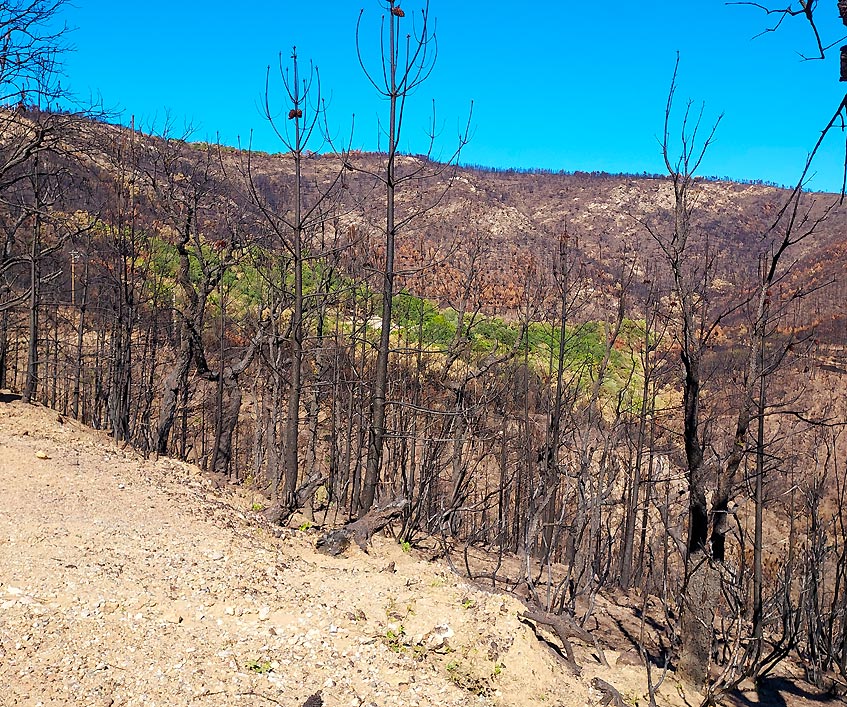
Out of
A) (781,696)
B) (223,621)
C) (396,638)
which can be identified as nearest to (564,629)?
(396,638)

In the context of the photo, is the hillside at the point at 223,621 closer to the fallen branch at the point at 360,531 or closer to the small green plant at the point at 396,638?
the small green plant at the point at 396,638

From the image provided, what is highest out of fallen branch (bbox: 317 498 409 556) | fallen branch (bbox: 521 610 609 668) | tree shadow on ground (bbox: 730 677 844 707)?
fallen branch (bbox: 317 498 409 556)

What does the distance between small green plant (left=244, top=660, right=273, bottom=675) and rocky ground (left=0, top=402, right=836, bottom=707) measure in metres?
0.01

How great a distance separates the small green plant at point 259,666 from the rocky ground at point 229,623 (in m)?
0.01

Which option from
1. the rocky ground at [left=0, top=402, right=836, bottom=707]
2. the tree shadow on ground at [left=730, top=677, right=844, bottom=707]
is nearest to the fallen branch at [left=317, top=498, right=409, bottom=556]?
the rocky ground at [left=0, top=402, right=836, bottom=707]

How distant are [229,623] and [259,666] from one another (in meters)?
0.59

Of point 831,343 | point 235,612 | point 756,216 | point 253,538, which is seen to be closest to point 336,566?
point 253,538

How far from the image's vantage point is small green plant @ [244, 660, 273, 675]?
164 inches

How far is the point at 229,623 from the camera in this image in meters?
4.68

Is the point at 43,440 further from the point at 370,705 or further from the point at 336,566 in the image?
the point at 370,705

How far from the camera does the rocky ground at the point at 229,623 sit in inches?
154

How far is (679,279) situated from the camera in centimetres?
590

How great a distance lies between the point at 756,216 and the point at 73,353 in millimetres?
83129

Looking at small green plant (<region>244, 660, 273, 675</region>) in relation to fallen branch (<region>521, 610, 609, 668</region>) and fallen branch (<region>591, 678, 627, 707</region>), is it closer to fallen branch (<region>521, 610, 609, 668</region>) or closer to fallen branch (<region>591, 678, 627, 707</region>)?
fallen branch (<region>521, 610, 609, 668</region>)
